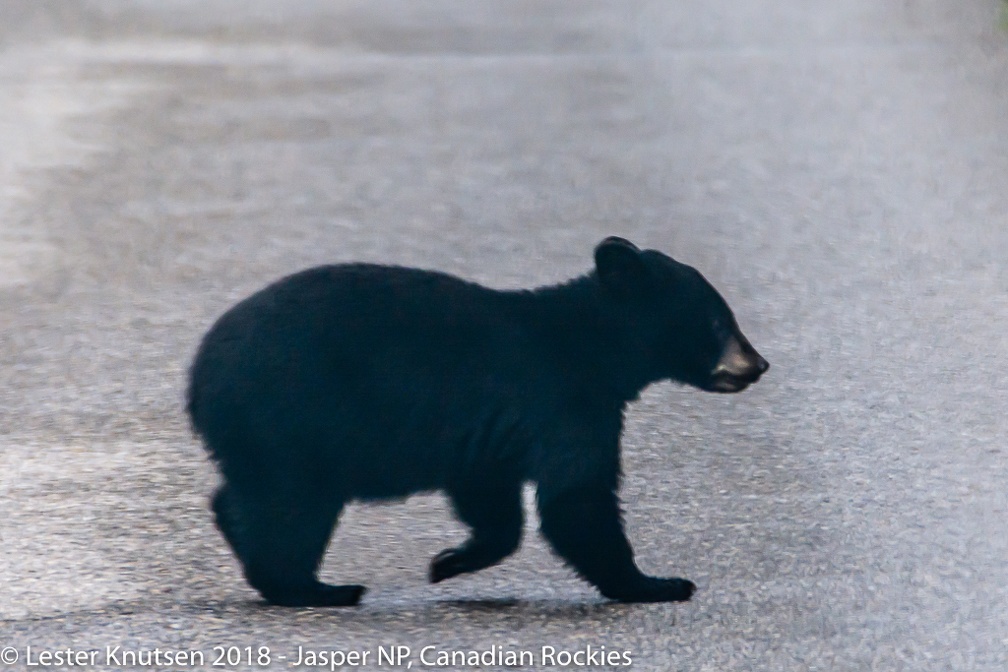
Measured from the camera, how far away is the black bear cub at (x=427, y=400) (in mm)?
4141

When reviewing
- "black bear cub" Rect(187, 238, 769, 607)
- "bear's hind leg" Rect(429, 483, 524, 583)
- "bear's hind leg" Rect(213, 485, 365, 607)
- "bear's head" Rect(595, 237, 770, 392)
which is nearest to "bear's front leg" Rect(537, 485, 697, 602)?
"black bear cub" Rect(187, 238, 769, 607)

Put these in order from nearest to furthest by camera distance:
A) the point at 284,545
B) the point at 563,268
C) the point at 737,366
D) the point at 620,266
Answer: the point at 284,545 < the point at 620,266 < the point at 737,366 < the point at 563,268

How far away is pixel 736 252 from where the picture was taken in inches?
339

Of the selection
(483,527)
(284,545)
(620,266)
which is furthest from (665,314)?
(284,545)

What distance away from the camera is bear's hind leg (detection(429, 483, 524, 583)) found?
176 inches

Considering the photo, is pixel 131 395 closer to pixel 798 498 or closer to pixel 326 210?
pixel 798 498

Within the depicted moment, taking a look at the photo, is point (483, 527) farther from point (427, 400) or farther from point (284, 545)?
point (284, 545)

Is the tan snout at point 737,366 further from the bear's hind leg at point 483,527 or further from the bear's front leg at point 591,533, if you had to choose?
the bear's hind leg at point 483,527

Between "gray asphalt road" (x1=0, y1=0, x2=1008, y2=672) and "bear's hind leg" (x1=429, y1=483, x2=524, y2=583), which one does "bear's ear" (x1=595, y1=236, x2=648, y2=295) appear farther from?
"gray asphalt road" (x1=0, y1=0, x2=1008, y2=672)

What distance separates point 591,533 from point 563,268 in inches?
165

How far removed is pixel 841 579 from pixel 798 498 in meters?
0.70

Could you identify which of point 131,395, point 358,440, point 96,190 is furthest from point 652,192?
point 358,440

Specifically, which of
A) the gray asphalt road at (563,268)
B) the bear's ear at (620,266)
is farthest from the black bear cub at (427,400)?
the gray asphalt road at (563,268)

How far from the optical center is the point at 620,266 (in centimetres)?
445
